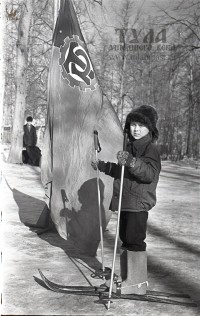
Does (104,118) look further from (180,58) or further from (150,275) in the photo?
(180,58)

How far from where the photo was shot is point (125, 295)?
12.3 feet

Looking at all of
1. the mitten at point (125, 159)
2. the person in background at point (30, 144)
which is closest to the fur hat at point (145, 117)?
the mitten at point (125, 159)

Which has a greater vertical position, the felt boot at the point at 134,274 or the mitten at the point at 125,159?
the mitten at the point at 125,159

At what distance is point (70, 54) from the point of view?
5.27m

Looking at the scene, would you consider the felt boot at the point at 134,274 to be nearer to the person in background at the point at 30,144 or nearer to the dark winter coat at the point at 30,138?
the person in background at the point at 30,144

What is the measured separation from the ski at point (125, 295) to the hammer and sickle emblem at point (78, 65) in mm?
2370

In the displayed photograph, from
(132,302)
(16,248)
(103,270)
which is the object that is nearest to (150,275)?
(103,270)

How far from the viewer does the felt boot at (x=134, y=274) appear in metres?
3.81

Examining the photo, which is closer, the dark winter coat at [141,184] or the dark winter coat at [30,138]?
the dark winter coat at [141,184]

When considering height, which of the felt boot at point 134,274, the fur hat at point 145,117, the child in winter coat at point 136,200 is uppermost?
the fur hat at point 145,117

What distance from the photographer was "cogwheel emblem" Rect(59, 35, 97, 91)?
17.2 ft

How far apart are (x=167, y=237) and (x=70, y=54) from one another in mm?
2833

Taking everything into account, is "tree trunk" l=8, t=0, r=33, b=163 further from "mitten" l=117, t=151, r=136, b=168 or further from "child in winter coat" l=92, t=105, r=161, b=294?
"mitten" l=117, t=151, r=136, b=168

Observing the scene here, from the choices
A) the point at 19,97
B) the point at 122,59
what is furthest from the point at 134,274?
A: the point at 122,59
